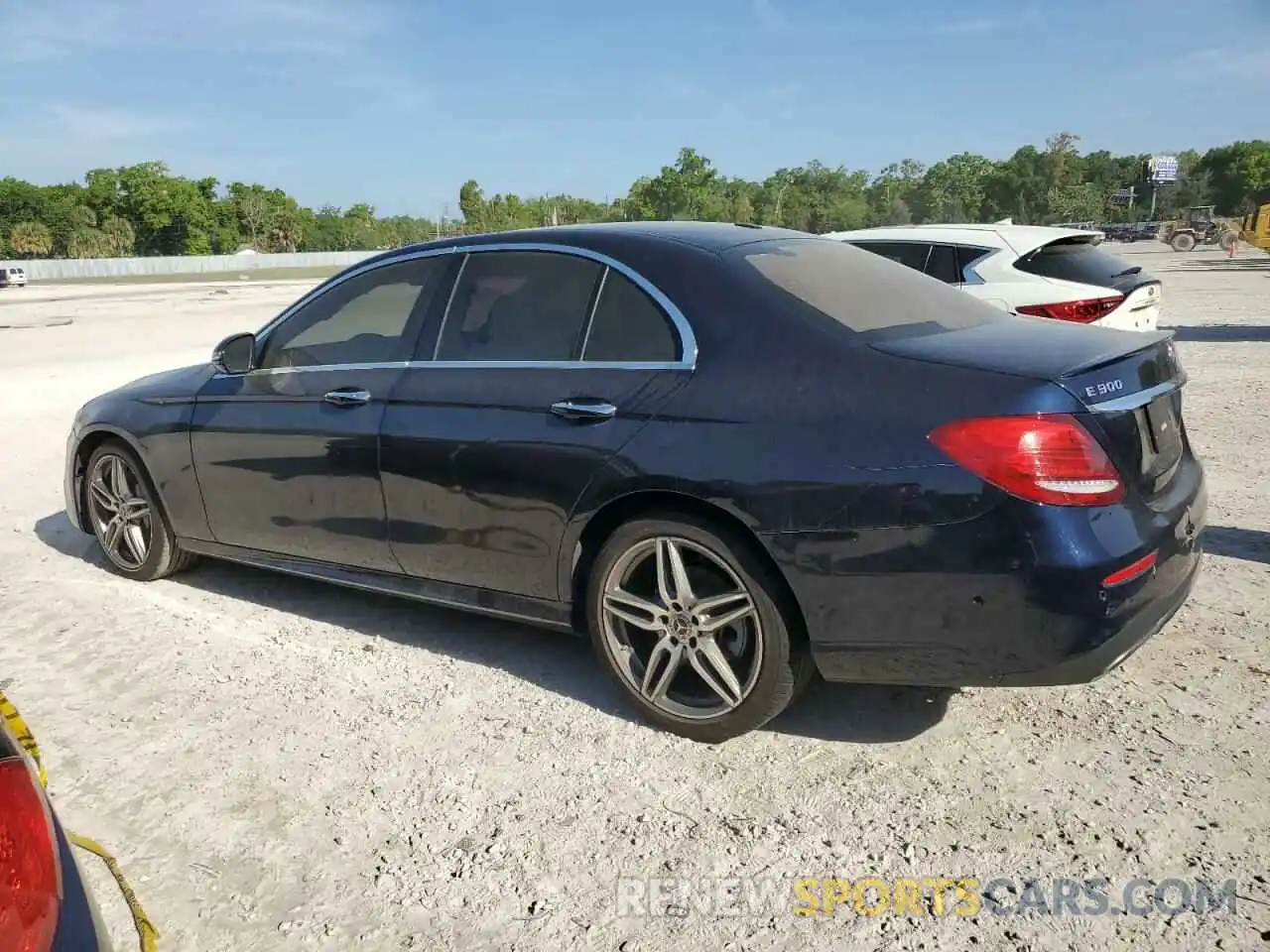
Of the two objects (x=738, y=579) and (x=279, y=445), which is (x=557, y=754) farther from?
(x=279, y=445)

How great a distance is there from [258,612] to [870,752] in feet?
9.41

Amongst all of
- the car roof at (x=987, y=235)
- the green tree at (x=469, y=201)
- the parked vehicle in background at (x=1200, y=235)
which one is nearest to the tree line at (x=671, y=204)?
the green tree at (x=469, y=201)

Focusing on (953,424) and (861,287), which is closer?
(953,424)

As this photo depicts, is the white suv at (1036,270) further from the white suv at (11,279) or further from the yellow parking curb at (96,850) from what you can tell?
the white suv at (11,279)

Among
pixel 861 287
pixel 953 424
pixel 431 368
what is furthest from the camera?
pixel 431 368

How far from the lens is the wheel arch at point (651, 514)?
3078mm

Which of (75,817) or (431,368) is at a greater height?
(431,368)

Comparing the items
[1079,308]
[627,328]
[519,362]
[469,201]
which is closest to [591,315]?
[627,328]

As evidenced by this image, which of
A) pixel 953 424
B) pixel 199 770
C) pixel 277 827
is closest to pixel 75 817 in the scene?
pixel 199 770

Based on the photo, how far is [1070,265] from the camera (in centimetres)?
771

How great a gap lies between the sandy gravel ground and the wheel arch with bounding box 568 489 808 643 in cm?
44

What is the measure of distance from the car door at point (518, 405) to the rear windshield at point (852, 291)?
0.33m

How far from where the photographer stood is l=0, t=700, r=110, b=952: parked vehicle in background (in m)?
1.38

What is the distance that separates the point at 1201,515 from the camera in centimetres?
325
